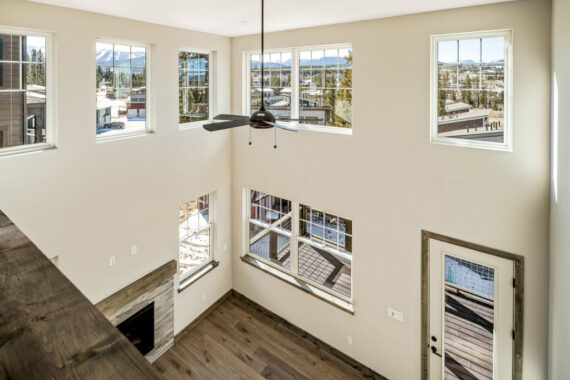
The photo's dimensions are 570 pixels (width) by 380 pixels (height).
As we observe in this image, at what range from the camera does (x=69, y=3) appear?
3.36 metres

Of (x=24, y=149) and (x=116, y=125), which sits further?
(x=116, y=125)

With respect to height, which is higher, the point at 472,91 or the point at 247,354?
the point at 472,91

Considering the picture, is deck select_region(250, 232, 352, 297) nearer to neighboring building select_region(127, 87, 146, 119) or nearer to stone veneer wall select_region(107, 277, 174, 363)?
stone veneer wall select_region(107, 277, 174, 363)

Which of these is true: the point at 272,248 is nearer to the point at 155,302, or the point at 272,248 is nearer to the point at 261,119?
the point at 155,302

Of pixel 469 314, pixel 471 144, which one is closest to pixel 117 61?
pixel 471 144

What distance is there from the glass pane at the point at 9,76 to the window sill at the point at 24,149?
58 cm

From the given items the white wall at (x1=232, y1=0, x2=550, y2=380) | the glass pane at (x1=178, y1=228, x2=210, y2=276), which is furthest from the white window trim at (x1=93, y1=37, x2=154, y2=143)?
the glass pane at (x1=178, y1=228, x2=210, y2=276)

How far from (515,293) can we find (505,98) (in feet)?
6.70

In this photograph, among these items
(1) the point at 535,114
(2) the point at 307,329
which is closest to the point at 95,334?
(1) the point at 535,114

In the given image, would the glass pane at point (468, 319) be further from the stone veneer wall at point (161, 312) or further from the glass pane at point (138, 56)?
the glass pane at point (138, 56)

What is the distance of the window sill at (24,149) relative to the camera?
3.28 m

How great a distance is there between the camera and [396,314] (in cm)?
440

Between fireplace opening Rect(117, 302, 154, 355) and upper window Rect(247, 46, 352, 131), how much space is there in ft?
11.4

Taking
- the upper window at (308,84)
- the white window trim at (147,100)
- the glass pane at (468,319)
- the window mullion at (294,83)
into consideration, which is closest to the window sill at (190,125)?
the white window trim at (147,100)
